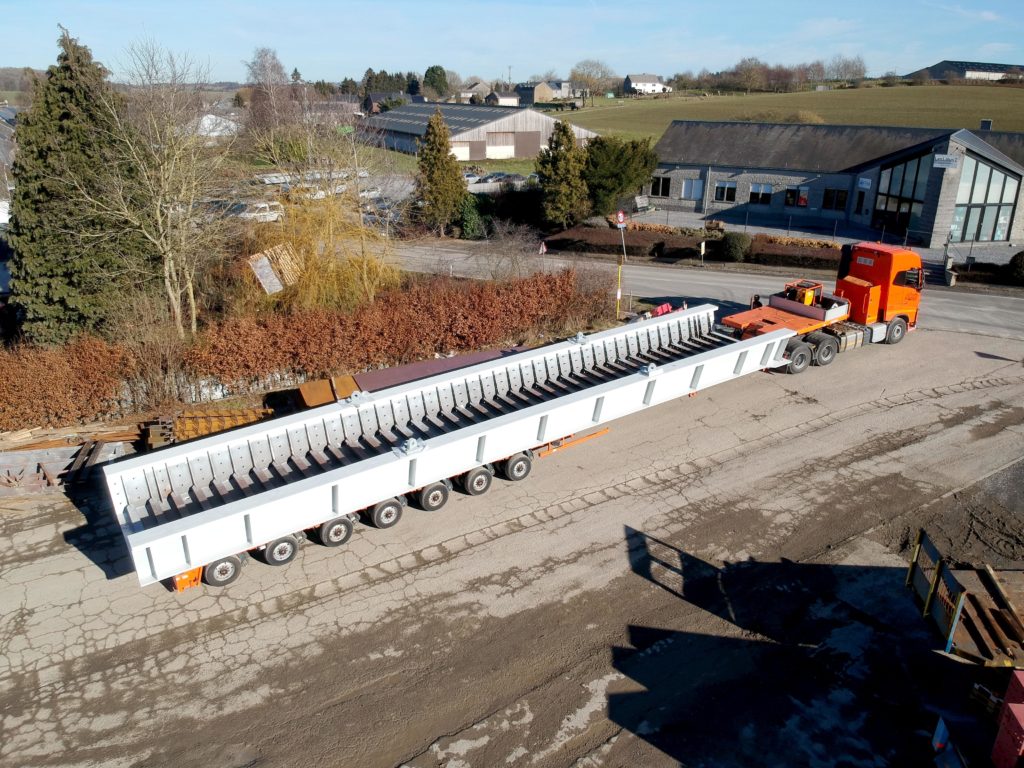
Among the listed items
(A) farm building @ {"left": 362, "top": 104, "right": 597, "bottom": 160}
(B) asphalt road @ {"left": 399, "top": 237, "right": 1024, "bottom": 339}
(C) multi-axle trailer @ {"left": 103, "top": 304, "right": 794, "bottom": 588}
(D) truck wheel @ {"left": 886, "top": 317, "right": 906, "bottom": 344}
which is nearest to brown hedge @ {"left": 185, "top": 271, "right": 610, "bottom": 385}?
(B) asphalt road @ {"left": 399, "top": 237, "right": 1024, "bottom": 339}

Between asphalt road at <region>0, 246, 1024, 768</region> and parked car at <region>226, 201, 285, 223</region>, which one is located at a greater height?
parked car at <region>226, 201, 285, 223</region>

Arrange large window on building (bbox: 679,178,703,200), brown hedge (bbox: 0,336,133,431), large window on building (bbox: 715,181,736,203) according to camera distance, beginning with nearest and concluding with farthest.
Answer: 1. brown hedge (bbox: 0,336,133,431)
2. large window on building (bbox: 715,181,736,203)
3. large window on building (bbox: 679,178,703,200)

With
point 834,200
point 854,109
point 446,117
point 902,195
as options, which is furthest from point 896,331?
point 854,109

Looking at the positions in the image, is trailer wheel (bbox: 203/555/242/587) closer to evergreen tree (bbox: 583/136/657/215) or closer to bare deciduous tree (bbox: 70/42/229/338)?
bare deciduous tree (bbox: 70/42/229/338)

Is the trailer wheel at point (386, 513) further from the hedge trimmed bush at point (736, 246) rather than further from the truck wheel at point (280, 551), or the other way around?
the hedge trimmed bush at point (736, 246)

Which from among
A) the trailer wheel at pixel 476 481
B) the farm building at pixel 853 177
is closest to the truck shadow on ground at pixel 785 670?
the trailer wheel at pixel 476 481

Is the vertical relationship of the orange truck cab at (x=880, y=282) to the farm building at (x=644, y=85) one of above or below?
below
